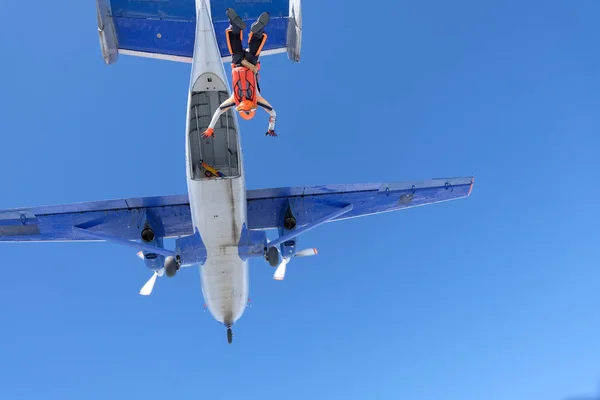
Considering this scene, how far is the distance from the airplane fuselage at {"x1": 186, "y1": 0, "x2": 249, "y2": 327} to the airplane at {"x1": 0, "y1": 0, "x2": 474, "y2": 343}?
0.03m

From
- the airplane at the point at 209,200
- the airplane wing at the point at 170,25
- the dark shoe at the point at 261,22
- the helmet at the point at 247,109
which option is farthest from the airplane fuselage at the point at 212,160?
the dark shoe at the point at 261,22

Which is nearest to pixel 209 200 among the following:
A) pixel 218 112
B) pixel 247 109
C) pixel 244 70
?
pixel 218 112

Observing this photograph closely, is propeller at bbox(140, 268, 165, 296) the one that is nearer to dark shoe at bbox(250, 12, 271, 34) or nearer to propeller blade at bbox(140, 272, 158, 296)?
propeller blade at bbox(140, 272, 158, 296)

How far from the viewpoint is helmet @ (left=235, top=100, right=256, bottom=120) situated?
1011cm

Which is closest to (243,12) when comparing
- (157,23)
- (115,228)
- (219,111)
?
(157,23)

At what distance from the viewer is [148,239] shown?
15.0 m

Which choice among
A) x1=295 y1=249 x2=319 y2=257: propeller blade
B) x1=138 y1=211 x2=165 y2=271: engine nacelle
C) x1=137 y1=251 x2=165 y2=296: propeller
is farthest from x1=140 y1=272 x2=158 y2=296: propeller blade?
x1=295 y1=249 x2=319 y2=257: propeller blade

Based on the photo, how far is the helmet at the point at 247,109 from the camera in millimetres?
10109

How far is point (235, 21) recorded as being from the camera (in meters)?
9.35

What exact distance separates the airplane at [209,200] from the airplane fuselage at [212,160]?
0.03 m

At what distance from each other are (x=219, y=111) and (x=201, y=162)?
2153 mm

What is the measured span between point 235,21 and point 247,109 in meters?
1.96

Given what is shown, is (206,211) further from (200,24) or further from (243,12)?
Result: (243,12)

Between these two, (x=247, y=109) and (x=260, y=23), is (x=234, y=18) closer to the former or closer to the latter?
(x=260, y=23)
